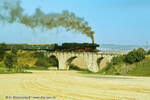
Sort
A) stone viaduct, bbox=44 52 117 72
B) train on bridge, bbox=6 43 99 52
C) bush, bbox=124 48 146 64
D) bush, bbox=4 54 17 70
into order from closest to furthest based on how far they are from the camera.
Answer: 1. bush, bbox=4 54 17 70
2. bush, bbox=124 48 146 64
3. stone viaduct, bbox=44 52 117 72
4. train on bridge, bbox=6 43 99 52

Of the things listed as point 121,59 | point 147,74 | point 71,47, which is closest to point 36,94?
point 147,74

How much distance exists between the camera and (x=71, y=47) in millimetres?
60531

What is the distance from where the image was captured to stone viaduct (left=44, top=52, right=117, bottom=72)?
5450 centimetres

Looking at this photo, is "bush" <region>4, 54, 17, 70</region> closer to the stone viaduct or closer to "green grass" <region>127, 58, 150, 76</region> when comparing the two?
"green grass" <region>127, 58, 150, 76</region>

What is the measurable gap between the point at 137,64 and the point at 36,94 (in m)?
27.2

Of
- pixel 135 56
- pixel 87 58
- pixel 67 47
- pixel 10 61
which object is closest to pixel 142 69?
pixel 135 56

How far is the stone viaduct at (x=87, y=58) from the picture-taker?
54500 mm

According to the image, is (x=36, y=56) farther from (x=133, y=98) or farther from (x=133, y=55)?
(x=133, y=98)

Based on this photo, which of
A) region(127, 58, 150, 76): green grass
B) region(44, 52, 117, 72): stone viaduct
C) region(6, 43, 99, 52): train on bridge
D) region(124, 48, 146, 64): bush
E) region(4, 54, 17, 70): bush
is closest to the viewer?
region(127, 58, 150, 76): green grass

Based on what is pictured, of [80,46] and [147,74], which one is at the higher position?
[80,46]

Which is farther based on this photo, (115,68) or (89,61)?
(89,61)

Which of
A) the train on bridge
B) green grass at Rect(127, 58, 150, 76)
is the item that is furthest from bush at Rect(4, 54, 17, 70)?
the train on bridge

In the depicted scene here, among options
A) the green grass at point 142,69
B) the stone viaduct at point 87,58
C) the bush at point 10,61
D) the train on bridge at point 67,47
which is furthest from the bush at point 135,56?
the bush at point 10,61

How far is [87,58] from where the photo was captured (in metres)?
56.6
